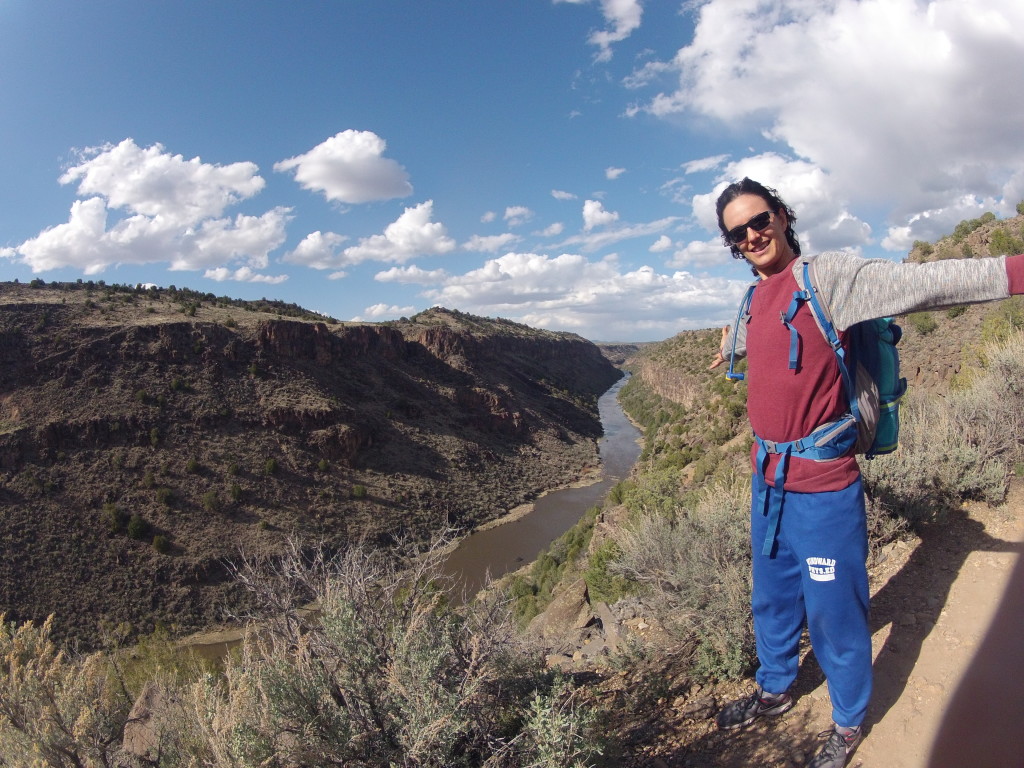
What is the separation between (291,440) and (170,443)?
5.71 meters

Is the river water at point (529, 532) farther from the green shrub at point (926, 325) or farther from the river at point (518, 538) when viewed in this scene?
the green shrub at point (926, 325)

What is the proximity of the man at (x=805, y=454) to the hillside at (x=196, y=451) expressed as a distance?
11346mm

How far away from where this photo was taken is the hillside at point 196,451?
20.4m

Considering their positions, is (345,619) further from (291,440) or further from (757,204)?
(291,440)

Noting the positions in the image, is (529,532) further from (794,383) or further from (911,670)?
(794,383)

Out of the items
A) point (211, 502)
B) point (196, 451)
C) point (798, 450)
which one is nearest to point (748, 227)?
point (798, 450)

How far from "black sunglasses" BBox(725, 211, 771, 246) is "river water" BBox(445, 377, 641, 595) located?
1697cm

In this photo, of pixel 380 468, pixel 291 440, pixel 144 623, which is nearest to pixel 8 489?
pixel 144 623

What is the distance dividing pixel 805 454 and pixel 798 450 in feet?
0.10

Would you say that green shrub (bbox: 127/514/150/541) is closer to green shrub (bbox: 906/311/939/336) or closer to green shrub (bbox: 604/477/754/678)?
green shrub (bbox: 604/477/754/678)

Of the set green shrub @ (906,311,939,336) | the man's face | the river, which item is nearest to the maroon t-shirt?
the man's face

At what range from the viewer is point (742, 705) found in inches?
110

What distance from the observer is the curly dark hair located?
7.62ft

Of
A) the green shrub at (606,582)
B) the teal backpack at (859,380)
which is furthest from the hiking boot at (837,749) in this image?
the green shrub at (606,582)
